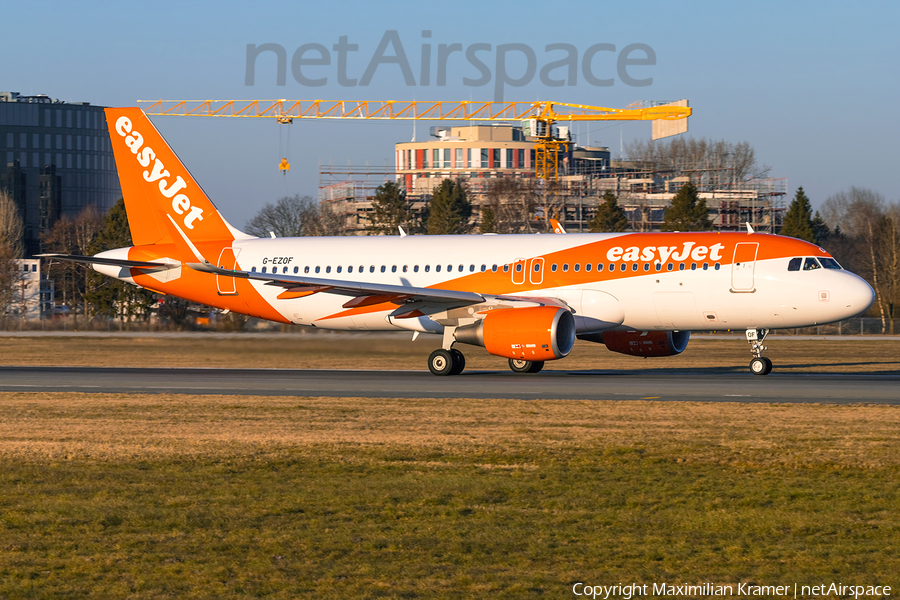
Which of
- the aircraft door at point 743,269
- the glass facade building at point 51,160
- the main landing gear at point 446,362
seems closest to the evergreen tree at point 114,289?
the main landing gear at point 446,362

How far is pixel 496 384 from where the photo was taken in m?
25.8

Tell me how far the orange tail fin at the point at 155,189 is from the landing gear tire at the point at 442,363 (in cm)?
Result: 923

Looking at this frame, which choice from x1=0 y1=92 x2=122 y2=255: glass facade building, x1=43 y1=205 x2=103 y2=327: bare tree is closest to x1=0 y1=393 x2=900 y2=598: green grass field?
x1=43 y1=205 x2=103 y2=327: bare tree

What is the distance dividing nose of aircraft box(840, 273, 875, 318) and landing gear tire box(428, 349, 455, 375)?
10.3 metres

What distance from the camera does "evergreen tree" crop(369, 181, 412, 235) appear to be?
9444 centimetres

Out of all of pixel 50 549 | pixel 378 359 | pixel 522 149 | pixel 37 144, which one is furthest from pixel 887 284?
pixel 37 144

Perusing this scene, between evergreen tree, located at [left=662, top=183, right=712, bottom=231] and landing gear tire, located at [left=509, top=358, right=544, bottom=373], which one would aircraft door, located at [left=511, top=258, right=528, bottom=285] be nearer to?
landing gear tire, located at [left=509, top=358, right=544, bottom=373]

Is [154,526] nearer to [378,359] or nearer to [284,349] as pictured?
[284,349]

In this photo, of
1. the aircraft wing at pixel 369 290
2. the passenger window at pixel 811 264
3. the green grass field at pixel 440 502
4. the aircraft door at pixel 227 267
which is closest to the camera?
the green grass field at pixel 440 502

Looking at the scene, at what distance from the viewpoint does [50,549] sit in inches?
355

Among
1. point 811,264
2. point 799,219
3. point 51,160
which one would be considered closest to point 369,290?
point 811,264

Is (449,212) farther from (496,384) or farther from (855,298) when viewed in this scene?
(855,298)

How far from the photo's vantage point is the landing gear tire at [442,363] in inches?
1136

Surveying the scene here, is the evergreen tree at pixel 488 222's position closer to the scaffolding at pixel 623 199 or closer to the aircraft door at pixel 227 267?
the scaffolding at pixel 623 199
